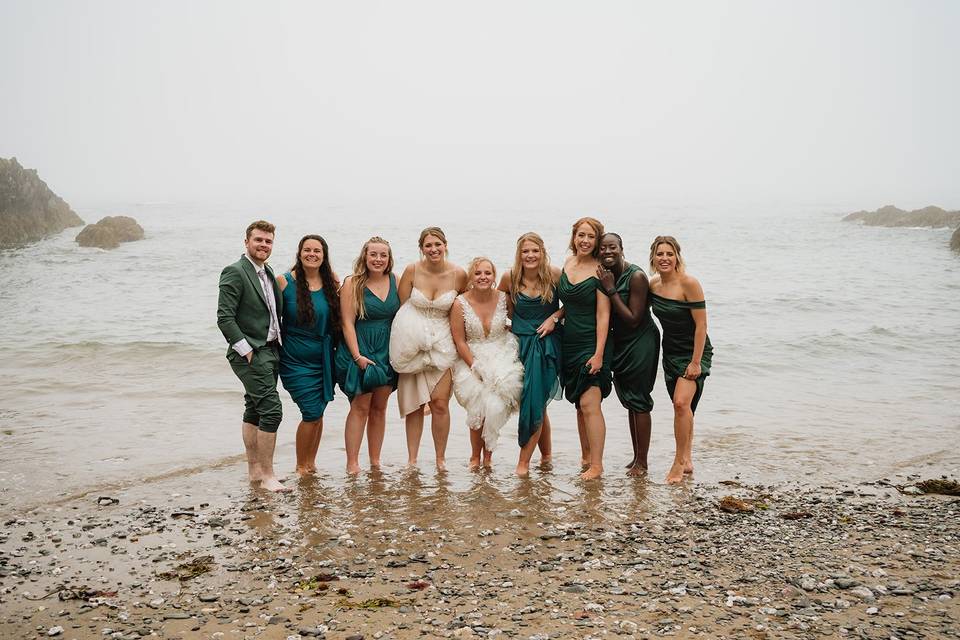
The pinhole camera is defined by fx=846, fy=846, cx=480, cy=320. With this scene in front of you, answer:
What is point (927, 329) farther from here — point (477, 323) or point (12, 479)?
point (12, 479)

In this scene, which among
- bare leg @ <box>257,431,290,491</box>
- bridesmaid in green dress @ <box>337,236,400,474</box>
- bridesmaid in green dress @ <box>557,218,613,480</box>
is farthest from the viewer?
bridesmaid in green dress @ <box>337,236,400,474</box>

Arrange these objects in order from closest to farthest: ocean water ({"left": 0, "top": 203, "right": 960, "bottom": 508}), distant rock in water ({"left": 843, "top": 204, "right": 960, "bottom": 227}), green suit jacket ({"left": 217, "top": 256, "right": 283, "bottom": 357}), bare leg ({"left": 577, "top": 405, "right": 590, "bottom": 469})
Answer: green suit jacket ({"left": 217, "top": 256, "right": 283, "bottom": 357})
bare leg ({"left": 577, "top": 405, "right": 590, "bottom": 469})
ocean water ({"left": 0, "top": 203, "right": 960, "bottom": 508})
distant rock in water ({"left": 843, "top": 204, "right": 960, "bottom": 227})

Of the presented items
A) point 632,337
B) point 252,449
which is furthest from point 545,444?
point 252,449

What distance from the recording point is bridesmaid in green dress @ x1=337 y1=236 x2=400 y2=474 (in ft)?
24.1

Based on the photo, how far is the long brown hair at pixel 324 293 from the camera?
7180 millimetres

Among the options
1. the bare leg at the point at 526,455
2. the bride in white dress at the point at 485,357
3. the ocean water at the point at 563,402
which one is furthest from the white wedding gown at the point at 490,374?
the ocean water at the point at 563,402

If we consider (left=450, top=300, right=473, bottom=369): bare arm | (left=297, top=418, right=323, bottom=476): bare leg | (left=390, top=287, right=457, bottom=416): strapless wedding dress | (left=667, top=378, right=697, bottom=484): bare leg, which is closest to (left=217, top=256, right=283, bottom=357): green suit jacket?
(left=297, top=418, right=323, bottom=476): bare leg

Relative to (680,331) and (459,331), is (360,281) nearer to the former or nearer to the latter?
(459,331)

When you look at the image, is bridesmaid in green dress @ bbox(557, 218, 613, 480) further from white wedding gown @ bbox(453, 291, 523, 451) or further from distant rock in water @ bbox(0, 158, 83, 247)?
distant rock in water @ bbox(0, 158, 83, 247)

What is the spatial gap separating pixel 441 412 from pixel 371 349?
0.86 m

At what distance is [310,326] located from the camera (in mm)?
7254

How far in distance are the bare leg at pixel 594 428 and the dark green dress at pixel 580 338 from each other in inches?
2.5

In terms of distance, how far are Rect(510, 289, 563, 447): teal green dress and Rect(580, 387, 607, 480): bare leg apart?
32cm

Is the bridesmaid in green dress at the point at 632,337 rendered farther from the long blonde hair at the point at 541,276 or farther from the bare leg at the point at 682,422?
the long blonde hair at the point at 541,276
